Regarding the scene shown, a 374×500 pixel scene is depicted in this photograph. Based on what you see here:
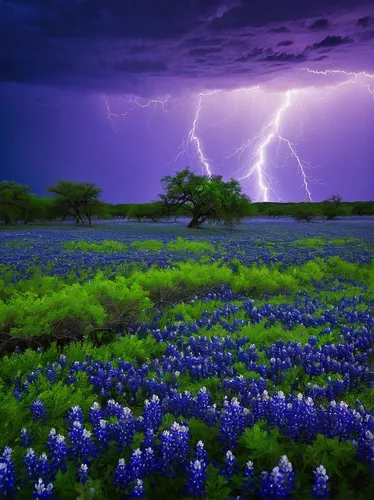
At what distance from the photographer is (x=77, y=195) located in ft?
204

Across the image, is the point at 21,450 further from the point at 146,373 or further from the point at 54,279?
the point at 54,279

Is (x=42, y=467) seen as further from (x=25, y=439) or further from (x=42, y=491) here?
(x=25, y=439)

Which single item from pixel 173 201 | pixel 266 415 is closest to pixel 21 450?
pixel 266 415

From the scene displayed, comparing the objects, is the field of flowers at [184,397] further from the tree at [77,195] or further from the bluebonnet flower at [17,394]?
the tree at [77,195]

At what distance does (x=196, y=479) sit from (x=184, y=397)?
1159mm

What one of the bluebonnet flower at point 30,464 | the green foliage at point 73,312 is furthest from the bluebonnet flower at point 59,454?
the green foliage at point 73,312

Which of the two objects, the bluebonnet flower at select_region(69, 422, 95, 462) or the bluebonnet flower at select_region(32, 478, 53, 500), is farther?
the bluebonnet flower at select_region(69, 422, 95, 462)

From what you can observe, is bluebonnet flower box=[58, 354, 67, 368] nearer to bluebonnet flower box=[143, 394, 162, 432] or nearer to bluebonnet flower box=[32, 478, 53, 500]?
bluebonnet flower box=[143, 394, 162, 432]

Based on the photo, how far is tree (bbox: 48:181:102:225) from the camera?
61.8 m

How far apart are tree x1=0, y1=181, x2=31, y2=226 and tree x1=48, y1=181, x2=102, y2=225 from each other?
392cm

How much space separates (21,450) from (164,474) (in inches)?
38.7

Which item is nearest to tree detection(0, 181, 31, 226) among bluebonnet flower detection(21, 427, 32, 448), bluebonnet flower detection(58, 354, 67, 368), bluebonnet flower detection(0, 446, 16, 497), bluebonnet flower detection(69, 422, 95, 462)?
bluebonnet flower detection(58, 354, 67, 368)

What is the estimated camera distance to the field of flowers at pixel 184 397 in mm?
2568

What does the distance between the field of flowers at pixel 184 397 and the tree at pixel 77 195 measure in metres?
55.9
